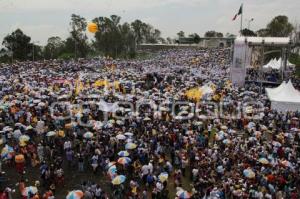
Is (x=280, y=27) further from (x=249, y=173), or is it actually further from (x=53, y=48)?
(x=249, y=173)

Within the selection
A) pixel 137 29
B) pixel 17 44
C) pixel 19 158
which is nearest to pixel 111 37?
pixel 137 29

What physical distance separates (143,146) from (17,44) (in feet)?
209

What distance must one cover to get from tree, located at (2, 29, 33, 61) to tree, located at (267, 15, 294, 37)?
46.5 meters

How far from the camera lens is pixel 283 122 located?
85.1ft

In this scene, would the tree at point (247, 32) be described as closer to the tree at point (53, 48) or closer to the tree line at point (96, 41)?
the tree line at point (96, 41)

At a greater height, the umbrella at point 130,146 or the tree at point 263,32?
the tree at point 263,32

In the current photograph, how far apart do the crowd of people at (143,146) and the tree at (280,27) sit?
178 feet

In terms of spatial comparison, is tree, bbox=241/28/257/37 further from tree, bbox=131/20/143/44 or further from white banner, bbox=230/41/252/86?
white banner, bbox=230/41/252/86

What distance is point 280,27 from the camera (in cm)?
8231

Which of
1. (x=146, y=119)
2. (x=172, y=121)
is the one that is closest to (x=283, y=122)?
(x=172, y=121)

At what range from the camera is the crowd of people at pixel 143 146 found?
16359 millimetres

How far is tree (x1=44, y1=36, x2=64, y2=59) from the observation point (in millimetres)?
92375

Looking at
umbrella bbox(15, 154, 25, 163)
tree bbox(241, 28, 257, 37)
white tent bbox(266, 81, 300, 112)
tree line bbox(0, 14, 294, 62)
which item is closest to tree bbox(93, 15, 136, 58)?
tree line bbox(0, 14, 294, 62)

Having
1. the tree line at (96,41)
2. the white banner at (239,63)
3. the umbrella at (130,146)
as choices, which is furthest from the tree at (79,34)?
the umbrella at (130,146)
